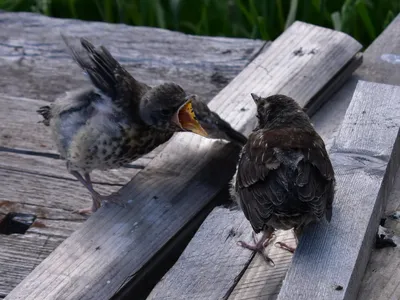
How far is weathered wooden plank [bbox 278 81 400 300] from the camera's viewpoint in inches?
127

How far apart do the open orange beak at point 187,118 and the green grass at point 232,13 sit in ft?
8.23

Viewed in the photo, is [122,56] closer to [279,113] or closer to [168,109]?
[168,109]

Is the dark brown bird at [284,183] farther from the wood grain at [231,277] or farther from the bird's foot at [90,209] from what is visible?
the bird's foot at [90,209]

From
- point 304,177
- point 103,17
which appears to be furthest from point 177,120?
point 103,17

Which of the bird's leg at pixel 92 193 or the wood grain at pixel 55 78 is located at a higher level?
the bird's leg at pixel 92 193

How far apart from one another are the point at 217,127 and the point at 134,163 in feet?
2.39

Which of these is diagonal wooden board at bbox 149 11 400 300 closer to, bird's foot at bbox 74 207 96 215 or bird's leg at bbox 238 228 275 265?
bird's leg at bbox 238 228 275 265

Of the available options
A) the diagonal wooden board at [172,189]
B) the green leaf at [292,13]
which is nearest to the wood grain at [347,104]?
the diagonal wooden board at [172,189]

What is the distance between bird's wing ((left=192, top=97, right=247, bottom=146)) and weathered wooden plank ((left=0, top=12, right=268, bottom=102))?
0.88 meters

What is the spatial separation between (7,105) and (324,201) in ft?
8.39

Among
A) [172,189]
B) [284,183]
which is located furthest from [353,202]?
[172,189]

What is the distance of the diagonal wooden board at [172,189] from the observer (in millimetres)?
3729

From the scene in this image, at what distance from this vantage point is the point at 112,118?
189 inches

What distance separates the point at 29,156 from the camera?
16.8 ft
